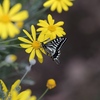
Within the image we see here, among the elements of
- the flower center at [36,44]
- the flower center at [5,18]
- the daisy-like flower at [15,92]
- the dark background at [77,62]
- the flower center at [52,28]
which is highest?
the dark background at [77,62]

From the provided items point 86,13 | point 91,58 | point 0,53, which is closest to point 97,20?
point 86,13

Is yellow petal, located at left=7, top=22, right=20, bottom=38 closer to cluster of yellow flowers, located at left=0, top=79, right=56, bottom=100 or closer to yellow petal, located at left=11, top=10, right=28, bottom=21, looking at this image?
yellow petal, located at left=11, top=10, right=28, bottom=21

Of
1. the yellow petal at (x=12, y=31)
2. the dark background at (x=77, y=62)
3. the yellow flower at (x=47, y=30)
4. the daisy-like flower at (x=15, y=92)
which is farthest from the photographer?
the dark background at (x=77, y=62)

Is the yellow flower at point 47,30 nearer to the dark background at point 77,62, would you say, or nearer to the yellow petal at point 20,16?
the yellow petal at point 20,16

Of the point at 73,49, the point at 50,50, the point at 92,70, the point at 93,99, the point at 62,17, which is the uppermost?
the point at 62,17

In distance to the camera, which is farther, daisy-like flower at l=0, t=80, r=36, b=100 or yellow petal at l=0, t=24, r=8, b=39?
daisy-like flower at l=0, t=80, r=36, b=100

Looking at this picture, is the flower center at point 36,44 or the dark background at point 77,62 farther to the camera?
the dark background at point 77,62

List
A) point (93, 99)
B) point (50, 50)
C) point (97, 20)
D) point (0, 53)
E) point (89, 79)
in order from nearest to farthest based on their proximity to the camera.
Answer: point (50, 50) → point (0, 53) → point (93, 99) → point (89, 79) → point (97, 20)

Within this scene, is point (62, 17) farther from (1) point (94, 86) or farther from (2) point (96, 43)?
(1) point (94, 86)

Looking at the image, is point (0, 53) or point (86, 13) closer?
point (0, 53)

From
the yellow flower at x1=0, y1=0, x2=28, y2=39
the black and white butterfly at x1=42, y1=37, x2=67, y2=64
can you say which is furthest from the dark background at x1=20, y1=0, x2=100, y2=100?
the yellow flower at x1=0, y1=0, x2=28, y2=39

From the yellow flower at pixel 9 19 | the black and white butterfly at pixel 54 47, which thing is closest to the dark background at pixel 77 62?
the black and white butterfly at pixel 54 47
